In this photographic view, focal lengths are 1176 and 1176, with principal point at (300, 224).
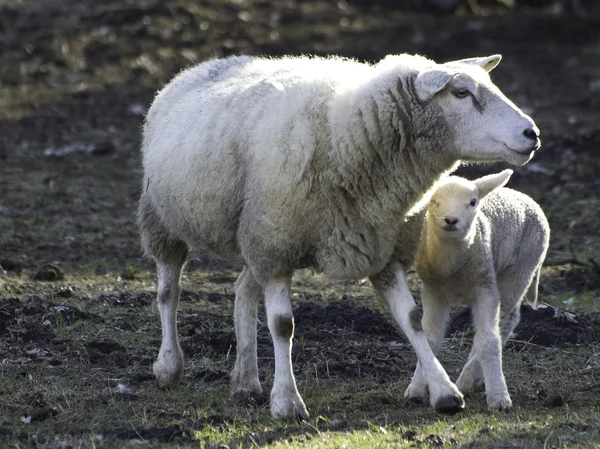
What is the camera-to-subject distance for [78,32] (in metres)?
15.9

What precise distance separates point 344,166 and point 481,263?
103 centimetres

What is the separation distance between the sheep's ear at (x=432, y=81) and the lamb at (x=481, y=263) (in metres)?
0.66

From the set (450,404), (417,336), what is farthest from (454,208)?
(450,404)

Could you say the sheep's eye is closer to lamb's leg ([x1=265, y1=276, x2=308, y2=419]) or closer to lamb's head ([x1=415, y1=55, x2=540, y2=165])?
lamb's head ([x1=415, y1=55, x2=540, y2=165])

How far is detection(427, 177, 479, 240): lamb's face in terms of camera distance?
20.9 feet

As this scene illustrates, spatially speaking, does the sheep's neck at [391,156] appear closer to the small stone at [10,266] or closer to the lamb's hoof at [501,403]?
the lamb's hoof at [501,403]

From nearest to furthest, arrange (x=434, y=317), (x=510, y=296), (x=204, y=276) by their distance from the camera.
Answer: (x=434, y=317) < (x=510, y=296) < (x=204, y=276)

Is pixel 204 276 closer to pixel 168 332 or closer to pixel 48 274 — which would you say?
pixel 48 274

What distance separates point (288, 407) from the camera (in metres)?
6.22

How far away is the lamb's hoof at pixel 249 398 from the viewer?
21.6 ft

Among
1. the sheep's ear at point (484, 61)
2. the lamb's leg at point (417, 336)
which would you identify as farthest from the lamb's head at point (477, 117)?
the lamb's leg at point (417, 336)

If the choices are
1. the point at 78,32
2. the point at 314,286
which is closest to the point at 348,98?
the point at 314,286

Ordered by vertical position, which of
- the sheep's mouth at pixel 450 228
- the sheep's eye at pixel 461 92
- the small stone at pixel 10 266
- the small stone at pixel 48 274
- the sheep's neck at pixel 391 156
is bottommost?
the small stone at pixel 10 266

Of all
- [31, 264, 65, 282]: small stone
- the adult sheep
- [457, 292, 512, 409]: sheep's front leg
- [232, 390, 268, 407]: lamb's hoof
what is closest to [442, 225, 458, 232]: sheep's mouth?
the adult sheep
